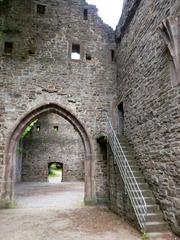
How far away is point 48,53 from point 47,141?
9.48 metres

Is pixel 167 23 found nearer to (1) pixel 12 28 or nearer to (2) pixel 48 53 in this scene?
(2) pixel 48 53

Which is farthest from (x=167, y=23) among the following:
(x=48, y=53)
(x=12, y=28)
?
(x=12, y=28)

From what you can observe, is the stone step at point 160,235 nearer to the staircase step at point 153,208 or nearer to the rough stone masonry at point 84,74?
the staircase step at point 153,208

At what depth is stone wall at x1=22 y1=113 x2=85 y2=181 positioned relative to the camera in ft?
54.9

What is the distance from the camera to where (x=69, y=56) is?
920cm

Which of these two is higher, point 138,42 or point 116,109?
point 138,42

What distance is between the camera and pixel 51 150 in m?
17.3

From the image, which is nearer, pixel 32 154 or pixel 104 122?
pixel 104 122

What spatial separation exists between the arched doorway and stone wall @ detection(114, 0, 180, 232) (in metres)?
1.76

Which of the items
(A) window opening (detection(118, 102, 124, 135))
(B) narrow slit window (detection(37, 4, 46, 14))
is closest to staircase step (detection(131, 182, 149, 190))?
(A) window opening (detection(118, 102, 124, 135))

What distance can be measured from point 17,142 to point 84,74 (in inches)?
139

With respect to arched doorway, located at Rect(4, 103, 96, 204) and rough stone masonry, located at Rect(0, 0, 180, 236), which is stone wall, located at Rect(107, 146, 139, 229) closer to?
rough stone masonry, located at Rect(0, 0, 180, 236)

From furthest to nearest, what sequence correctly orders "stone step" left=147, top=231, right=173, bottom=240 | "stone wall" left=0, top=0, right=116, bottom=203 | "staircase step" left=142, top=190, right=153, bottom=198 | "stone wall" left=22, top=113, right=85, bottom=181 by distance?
"stone wall" left=22, top=113, right=85, bottom=181, "stone wall" left=0, top=0, right=116, bottom=203, "staircase step" left=142, top=190, right=153, bottom=198, "stone step" left=147, top=231, right=173, bottom=240

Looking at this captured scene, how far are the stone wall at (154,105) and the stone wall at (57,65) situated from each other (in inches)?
66.3
